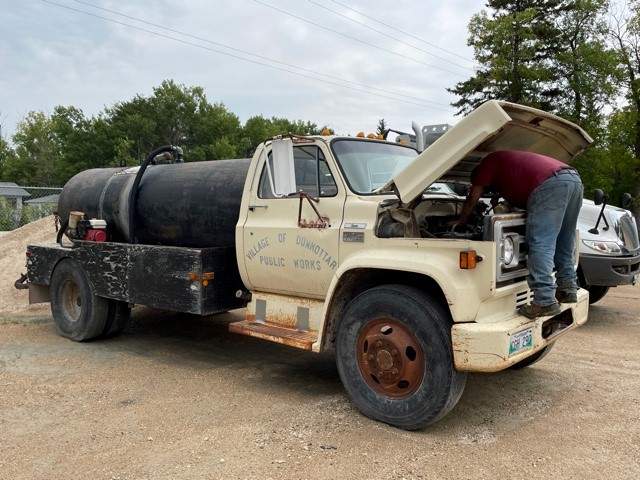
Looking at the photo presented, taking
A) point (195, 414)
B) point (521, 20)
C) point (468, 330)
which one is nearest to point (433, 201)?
point (468, 330)

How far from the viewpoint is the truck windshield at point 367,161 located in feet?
15.3

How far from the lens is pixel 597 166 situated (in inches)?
803

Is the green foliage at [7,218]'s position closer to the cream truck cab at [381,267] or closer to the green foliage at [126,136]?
the cream truck cab at [381,267]

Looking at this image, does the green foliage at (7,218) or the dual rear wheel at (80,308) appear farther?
the green foliage at (7,218)

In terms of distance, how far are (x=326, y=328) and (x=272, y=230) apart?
3.38 feet

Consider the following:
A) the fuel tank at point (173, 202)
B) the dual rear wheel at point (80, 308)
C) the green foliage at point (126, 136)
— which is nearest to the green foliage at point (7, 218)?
the fuel tank at point (173, 202)

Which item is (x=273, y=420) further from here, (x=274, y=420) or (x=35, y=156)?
(x=35, y=156)

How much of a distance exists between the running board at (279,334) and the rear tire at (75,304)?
2.30 metres

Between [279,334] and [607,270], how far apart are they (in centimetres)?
515

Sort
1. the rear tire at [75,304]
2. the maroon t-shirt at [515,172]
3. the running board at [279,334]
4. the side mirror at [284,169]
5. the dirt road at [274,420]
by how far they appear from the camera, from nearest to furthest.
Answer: the dirt road at [274,420], the maroon t-shirt at [515,172], the side mirror at [284,169], the running board at [279,334], the rear tire at [75,304]

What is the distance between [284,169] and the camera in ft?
14.0

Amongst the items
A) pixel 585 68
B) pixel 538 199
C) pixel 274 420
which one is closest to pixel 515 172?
pixel 538 199

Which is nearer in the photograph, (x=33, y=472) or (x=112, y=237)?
(x=33, y=472)

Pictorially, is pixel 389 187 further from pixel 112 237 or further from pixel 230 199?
pixel 112 237
